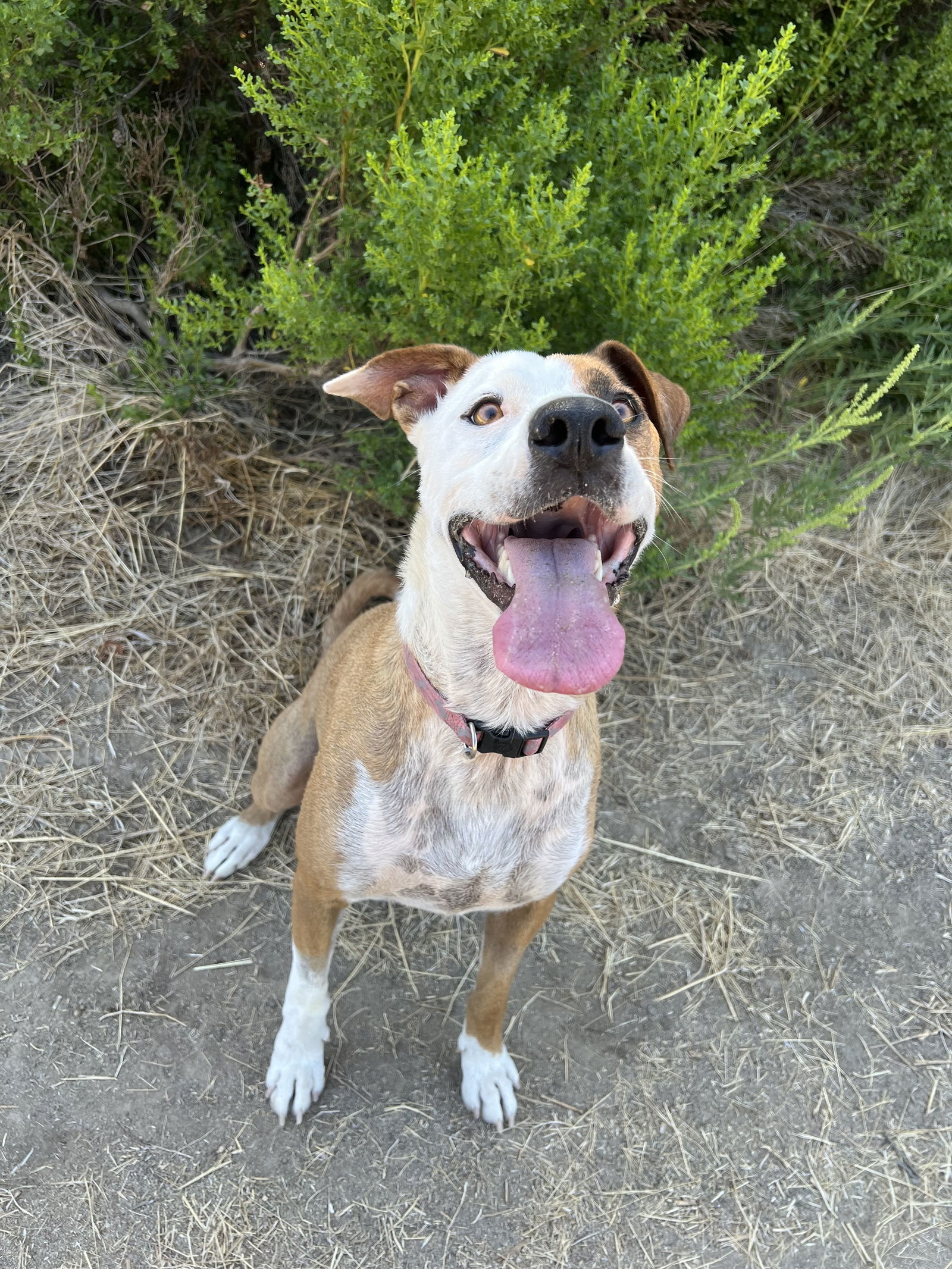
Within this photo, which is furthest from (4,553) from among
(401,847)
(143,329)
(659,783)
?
(659,783)

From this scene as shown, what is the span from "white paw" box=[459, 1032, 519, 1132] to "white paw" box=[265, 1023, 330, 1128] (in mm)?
513

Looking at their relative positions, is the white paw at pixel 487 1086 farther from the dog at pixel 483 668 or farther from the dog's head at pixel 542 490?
the dog's head at pixel 542 490

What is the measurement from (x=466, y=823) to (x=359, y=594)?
4.04ft

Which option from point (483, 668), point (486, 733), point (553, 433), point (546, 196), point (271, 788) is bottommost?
point (271, 788)

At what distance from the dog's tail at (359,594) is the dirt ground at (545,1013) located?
0.70 metres

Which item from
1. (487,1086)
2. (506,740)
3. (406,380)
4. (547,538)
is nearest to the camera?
(547,538)

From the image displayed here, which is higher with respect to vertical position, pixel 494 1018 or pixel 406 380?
pixel 406 380

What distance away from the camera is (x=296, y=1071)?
297 cm

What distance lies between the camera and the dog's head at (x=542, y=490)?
6.18 feet

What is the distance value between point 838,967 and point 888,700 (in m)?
1.36

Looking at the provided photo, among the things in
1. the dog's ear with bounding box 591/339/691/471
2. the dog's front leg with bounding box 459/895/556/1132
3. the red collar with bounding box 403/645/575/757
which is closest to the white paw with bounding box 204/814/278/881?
the dog's front leg with bounding box 459/895/556/1132

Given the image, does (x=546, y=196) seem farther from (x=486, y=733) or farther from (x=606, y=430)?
(x=486, y=733)

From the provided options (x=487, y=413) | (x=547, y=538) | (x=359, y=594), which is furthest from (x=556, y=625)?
(x=359, y=594)

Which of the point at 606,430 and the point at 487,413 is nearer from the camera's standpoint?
the point at 606,430
